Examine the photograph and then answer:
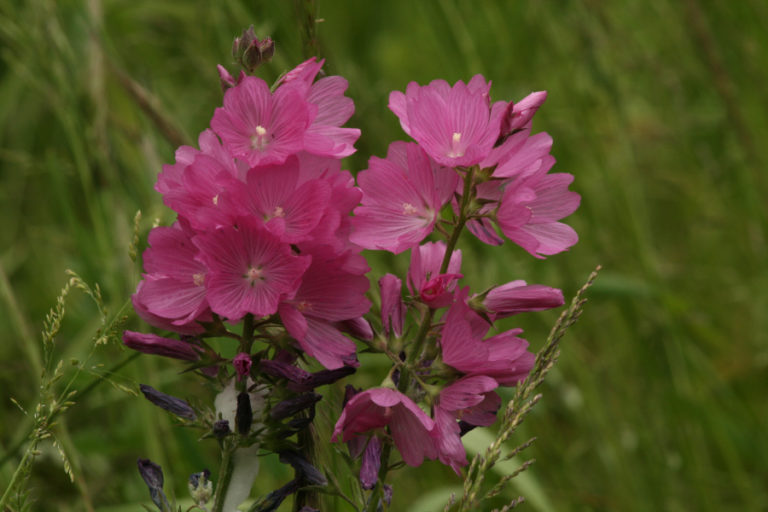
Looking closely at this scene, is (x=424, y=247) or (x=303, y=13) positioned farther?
(x=303, y=13)

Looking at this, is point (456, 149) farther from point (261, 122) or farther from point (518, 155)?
point (261, 122)

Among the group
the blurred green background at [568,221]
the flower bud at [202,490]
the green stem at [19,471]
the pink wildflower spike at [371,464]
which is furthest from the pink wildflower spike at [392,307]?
the blurred green background at [568,221]

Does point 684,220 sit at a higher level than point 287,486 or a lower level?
lower

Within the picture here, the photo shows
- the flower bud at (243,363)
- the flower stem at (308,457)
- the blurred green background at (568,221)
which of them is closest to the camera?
the flower bud at (243,363)

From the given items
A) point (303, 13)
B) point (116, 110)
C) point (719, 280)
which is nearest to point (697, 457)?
point (719, 280)

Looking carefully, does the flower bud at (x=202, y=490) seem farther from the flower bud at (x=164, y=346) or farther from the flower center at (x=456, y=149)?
the flower center at (x=456, y=149)

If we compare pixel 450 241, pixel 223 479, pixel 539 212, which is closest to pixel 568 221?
pixel 539 212

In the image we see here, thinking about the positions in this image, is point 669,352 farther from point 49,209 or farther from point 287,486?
point 49,209
